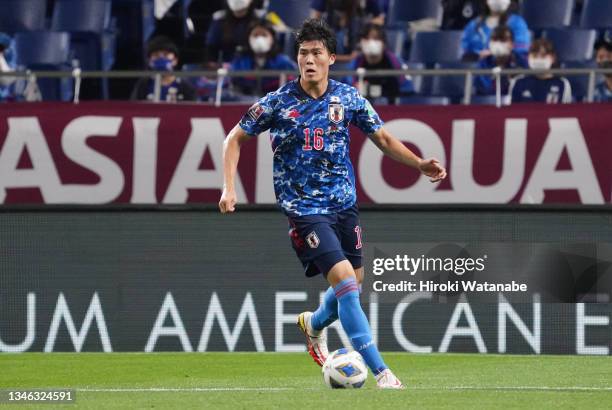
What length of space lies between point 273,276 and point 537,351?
7.18 ft

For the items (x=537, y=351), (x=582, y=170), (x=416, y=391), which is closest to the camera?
(x=416, y=391)

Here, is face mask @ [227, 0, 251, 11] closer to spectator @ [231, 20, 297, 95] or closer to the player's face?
spectator @ [231, 20, 297, 95]

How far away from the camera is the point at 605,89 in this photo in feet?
50.6

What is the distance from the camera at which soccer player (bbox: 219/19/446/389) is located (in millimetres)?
9227

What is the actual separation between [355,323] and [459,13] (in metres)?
9.81

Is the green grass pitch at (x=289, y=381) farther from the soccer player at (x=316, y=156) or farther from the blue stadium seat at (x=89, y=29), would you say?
the blue stadium seat at (x=89, y=29)

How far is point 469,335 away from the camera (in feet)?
40.0

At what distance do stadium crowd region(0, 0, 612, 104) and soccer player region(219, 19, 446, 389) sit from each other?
5.45 metres

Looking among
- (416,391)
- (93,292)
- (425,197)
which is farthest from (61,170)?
(416,391)

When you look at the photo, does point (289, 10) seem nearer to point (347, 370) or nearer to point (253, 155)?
point (253, 155)

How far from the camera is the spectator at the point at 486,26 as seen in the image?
16766 mm

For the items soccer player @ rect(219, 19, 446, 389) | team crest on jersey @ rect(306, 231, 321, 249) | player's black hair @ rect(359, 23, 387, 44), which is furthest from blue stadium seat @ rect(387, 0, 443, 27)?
team crest on jersey @ rect(306, 231, 321, 249)

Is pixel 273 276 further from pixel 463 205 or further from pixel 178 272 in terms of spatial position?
pixel 463 205

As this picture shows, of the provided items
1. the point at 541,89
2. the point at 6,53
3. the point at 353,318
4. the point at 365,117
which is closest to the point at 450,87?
the point at 541,89
